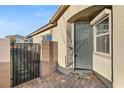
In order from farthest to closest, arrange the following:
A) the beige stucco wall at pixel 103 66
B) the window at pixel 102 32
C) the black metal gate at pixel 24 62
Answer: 1. the black metal gate at pixel 24 62
2. the window at pixel 102 32
3. the beige stucco wall at pixel 103 66

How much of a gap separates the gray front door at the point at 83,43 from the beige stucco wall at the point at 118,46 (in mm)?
3843

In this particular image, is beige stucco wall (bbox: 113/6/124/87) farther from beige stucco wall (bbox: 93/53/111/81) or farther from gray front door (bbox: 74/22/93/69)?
gray front door (bbox: 74/22/93/69)

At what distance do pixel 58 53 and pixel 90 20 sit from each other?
343 centimetres

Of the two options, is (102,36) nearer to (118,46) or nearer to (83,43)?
(83,43)

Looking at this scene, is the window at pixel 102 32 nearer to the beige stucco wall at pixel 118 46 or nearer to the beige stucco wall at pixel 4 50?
the beige stucco wall at pixel 118 46

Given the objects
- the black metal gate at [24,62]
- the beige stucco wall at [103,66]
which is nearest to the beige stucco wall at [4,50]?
the black metal gate at [24,62]

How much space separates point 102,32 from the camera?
8.37m

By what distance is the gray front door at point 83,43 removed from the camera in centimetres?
991

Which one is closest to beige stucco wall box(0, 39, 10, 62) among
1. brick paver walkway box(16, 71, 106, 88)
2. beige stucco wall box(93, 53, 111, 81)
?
brick paver walkway box(16, 71, 106, 88)

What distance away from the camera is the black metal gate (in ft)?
28.8

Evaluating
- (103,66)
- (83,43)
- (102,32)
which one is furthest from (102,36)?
(83,43)

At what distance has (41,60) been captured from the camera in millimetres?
11141
